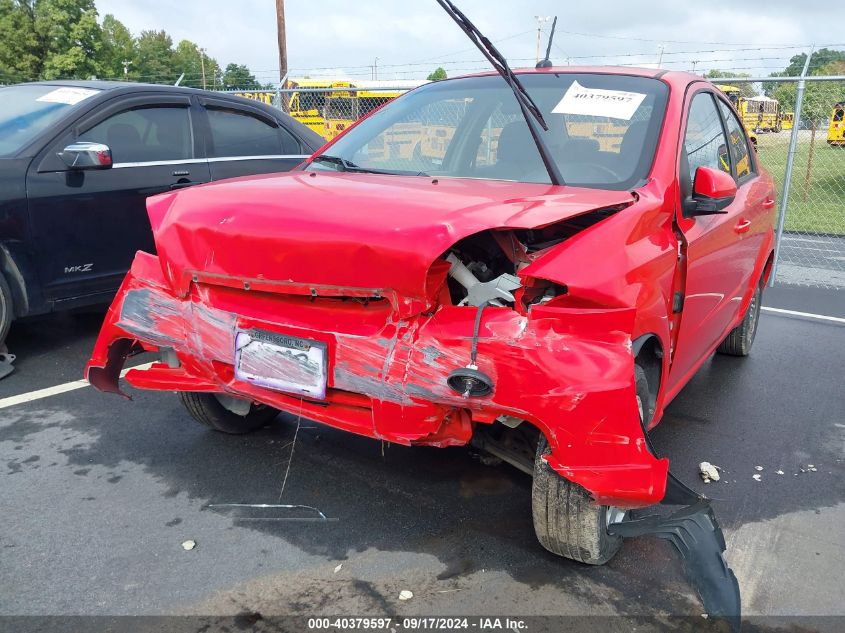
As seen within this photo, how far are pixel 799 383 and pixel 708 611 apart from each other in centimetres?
280

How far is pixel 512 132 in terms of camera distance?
10.9 feet

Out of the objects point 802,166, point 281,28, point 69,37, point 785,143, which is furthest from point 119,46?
point 785,143

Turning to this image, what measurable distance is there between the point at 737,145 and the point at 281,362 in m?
3.16

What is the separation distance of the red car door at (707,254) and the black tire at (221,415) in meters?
1.97

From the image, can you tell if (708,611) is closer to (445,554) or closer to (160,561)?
(445,554)

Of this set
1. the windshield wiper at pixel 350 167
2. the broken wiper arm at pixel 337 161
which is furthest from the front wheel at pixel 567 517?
the broken wiper arm at pixel 337 161

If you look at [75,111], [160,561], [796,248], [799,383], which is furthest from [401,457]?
[796,248]

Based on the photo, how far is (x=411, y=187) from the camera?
2.73 metres

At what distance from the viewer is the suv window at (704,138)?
3230 mm

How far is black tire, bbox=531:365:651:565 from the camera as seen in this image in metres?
2.39

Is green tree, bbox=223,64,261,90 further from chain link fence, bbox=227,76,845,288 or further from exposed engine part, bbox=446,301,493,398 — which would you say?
exposed engine part, bbox=446,301,493,398

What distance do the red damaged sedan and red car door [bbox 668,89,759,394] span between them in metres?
0.02

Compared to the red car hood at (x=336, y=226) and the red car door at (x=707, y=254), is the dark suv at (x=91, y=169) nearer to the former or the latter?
the red car hood at (x=336, y=226)

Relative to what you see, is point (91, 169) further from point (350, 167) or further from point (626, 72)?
point (626, 72)
